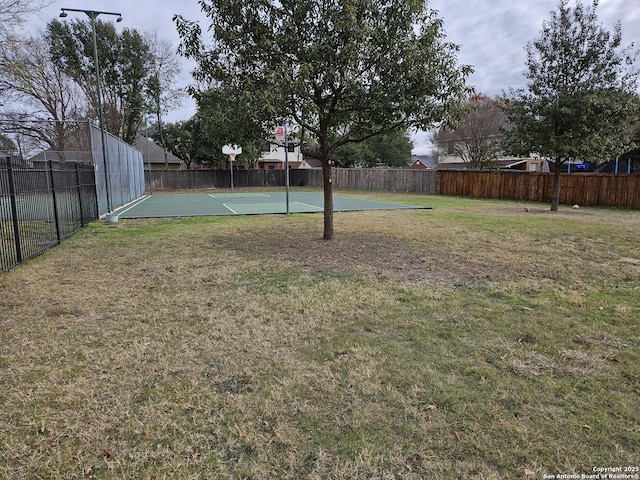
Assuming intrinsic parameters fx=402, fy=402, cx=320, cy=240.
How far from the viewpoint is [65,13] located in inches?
520

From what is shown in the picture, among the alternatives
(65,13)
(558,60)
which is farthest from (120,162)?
(558,60)

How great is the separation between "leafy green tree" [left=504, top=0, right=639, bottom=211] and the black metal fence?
14.4 meters

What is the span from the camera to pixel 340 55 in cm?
659

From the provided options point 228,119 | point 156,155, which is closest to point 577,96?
point 228,119

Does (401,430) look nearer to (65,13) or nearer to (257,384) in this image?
(257,384)

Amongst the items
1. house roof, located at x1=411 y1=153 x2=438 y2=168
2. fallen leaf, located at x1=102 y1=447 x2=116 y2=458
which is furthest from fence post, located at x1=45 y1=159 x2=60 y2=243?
house roof, located at x1=411 y1=153 x2=438 y2=168

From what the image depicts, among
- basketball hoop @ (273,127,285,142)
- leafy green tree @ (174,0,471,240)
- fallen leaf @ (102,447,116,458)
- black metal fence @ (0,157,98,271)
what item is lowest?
fallen leaf @ (102,447,116,458)

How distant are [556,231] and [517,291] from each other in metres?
6.08

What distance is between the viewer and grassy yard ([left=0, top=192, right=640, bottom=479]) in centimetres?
214

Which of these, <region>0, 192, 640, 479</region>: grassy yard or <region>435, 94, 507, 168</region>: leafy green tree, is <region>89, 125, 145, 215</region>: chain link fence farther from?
<region>435, 94, 507, 168</region>: leafy green tree

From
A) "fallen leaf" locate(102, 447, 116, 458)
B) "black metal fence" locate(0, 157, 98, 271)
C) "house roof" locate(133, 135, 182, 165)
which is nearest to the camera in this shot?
"fallen leaf" locate(102, 447, 116, 458)

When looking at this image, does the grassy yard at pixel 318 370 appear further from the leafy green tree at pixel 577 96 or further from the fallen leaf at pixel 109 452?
the leafy green tree at pixel 577 96

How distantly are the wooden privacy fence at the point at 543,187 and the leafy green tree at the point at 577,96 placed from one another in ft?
14.4

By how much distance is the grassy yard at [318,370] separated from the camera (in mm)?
2137
